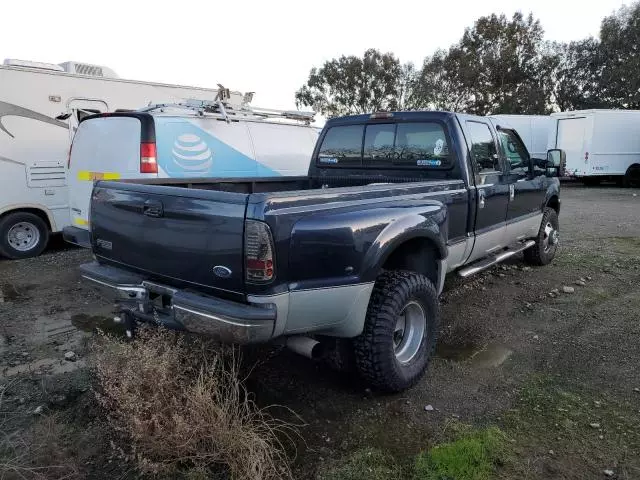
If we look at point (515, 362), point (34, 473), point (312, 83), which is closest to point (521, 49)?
point (312, 83)

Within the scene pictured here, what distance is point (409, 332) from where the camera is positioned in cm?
363

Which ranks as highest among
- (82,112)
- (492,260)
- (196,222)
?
(82,112)

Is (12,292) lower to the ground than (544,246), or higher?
lower

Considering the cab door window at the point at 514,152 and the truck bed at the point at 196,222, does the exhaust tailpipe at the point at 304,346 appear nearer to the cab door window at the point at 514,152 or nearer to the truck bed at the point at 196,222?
the truck bed at the point at 196,222

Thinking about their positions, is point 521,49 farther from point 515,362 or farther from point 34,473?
point 34,473

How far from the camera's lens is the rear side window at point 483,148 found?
4695mm

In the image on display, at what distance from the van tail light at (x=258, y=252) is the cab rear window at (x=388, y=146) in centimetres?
252

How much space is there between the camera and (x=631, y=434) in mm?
2955

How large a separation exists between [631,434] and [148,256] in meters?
3.14

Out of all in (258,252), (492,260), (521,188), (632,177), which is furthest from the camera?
(632,177)

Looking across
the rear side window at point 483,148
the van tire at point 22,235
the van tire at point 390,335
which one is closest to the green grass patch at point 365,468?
the van tire at point 390,335

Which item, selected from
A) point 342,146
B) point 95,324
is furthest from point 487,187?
point 95,324

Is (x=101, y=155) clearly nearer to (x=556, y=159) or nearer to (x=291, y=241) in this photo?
(x=291, y=241)

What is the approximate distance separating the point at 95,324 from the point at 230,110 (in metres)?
3.92
